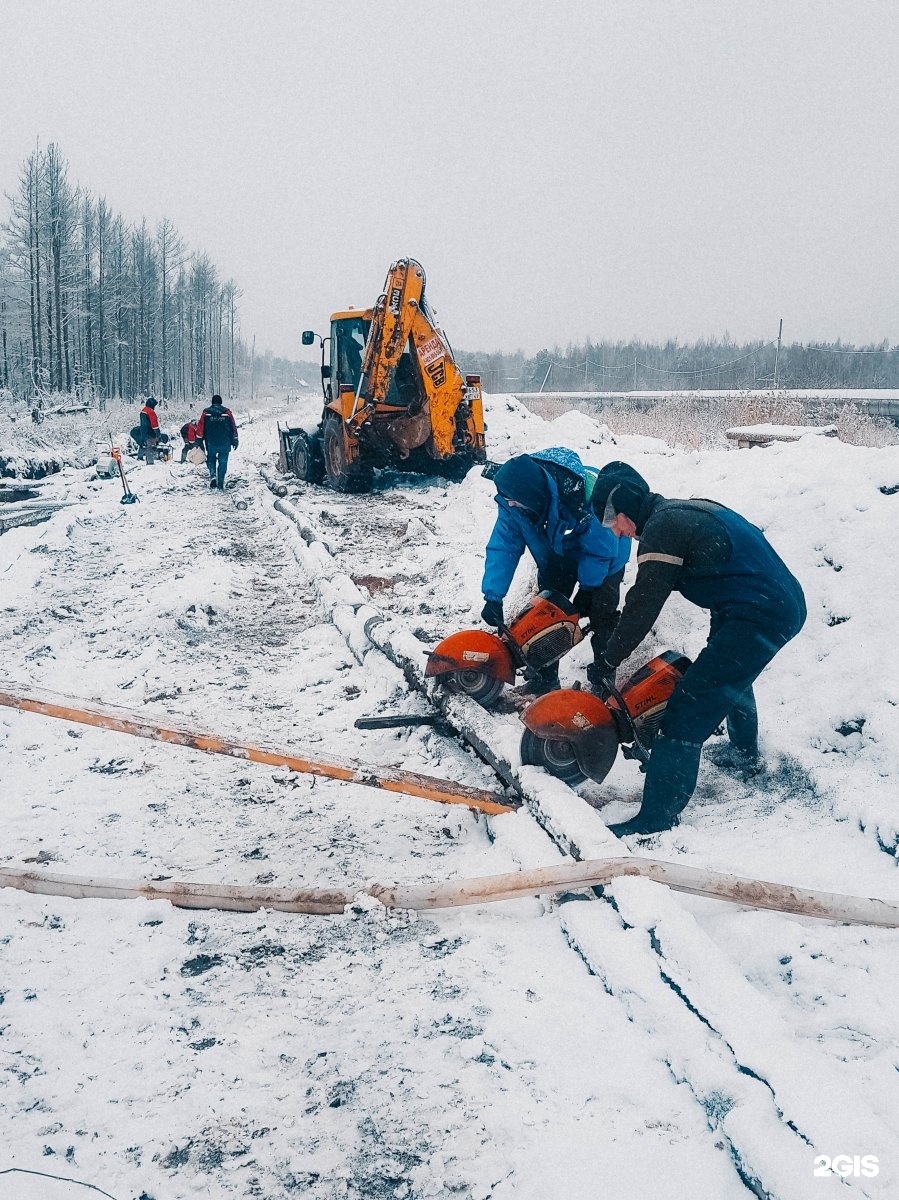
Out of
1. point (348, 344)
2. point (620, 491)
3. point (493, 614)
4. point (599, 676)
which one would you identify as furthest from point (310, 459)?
point (620, 491)

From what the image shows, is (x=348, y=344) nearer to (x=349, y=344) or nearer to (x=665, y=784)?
(x=349, y=344)

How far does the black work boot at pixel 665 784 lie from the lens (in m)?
3.27

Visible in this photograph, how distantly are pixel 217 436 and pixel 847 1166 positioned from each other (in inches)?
568

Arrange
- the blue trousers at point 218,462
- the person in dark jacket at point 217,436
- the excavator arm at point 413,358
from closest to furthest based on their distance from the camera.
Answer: the excavator arm at point 413,358 → the person in dark jacket at point 217,436 → the blue trousers at point 218,462

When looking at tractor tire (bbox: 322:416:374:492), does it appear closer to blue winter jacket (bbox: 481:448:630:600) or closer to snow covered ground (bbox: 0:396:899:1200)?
snow covered ground (bbox: 0:396:899:1200)

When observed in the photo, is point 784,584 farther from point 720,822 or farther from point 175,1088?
point 175,1088

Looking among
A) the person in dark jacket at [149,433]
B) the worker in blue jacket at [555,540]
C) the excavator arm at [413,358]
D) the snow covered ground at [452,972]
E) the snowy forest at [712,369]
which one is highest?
the snowy forest at [712,369]

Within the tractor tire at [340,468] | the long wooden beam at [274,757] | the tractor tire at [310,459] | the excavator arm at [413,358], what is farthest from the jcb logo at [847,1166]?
the tractor tire at [310,459]

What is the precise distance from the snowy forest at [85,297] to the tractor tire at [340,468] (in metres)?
28.9

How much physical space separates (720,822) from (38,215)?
5438cm

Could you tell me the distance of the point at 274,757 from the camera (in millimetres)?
3547

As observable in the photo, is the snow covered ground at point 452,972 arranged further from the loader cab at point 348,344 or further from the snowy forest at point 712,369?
the snowy forest at point 712,369

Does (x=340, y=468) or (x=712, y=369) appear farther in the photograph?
(x=712, y=369)

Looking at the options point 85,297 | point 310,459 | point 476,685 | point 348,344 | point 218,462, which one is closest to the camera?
point 476,685
